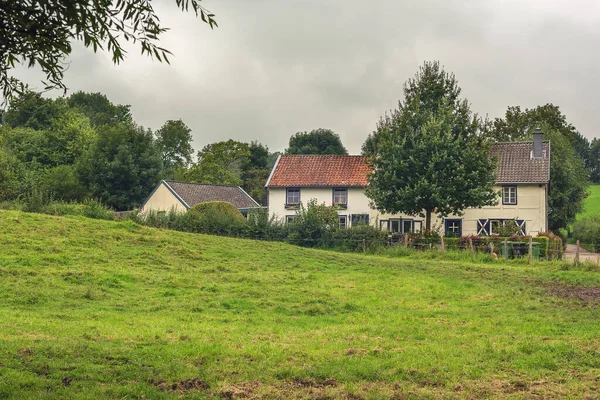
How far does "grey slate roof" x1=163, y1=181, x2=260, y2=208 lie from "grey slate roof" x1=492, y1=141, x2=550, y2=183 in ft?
77.4

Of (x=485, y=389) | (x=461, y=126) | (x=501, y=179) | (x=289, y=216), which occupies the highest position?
(x=461, y=126)

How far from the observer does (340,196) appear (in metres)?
52.4

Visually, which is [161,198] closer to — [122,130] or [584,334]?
[122,130]

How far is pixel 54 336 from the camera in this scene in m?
12.2

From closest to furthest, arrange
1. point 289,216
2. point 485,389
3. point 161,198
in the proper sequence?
1. point 485,389
2. point 289,216
3. point 161,198

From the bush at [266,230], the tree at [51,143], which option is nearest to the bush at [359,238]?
the bush at [266,230]

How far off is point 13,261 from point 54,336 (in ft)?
35.4

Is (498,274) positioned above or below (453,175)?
below

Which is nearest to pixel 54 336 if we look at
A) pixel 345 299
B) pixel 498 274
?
pixel 345 299

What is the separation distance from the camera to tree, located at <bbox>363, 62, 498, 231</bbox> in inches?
1644

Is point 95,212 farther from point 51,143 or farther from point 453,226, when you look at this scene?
point 51,143

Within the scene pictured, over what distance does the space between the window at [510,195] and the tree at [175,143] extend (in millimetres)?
67125

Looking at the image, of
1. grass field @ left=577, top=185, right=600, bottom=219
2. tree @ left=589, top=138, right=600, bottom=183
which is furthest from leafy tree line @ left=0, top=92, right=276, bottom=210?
tree @ left=589, top=138, right=600, bottom=183

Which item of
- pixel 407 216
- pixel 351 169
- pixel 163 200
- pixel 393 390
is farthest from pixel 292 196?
pixel 393 390
